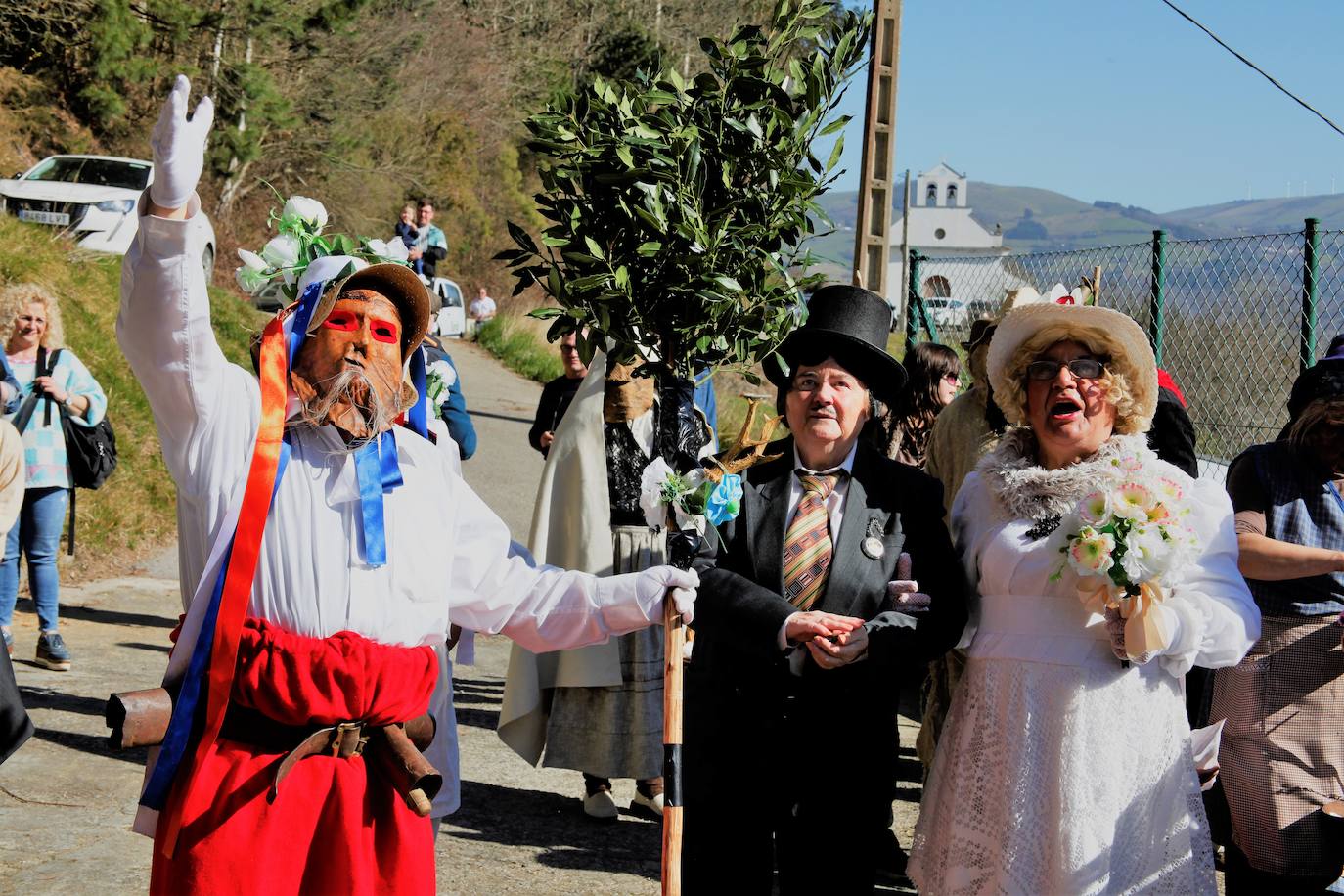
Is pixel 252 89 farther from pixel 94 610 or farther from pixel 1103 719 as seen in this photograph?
pixel 1103 719

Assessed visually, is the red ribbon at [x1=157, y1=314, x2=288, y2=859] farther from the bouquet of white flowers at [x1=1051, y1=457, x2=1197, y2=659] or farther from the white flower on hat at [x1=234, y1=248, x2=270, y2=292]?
the bouquet of white flowers at [x1=1051, y1=457, x2=1197, y2=659]

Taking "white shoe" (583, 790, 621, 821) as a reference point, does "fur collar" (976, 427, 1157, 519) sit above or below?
above

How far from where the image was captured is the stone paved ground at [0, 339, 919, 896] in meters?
5.04

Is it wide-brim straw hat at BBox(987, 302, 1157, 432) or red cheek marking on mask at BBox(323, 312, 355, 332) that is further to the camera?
wide-brim straw hat at BBox(987, 302, 1157, 432)

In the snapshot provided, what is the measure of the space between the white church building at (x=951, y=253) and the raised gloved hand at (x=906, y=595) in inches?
183

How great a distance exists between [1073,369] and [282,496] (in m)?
2.11

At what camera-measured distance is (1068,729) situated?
11.6 ft

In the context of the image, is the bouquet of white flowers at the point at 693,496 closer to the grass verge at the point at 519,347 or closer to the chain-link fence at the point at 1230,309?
the chain-link fence at the point at 1230,309

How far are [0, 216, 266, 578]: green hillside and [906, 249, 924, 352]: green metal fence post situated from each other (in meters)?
5.57

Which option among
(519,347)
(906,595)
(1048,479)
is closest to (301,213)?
(906,595)

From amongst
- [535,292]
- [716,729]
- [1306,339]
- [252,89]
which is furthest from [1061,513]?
[535,292]

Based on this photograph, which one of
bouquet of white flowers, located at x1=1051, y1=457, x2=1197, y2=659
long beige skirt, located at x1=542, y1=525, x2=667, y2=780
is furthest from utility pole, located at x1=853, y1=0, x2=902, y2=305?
bouquet of white flowers, located at x1=1051, y1=457, x2=1197, y2=659

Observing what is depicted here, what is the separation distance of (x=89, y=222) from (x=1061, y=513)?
16001 mm

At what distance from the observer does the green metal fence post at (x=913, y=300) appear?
971cm
